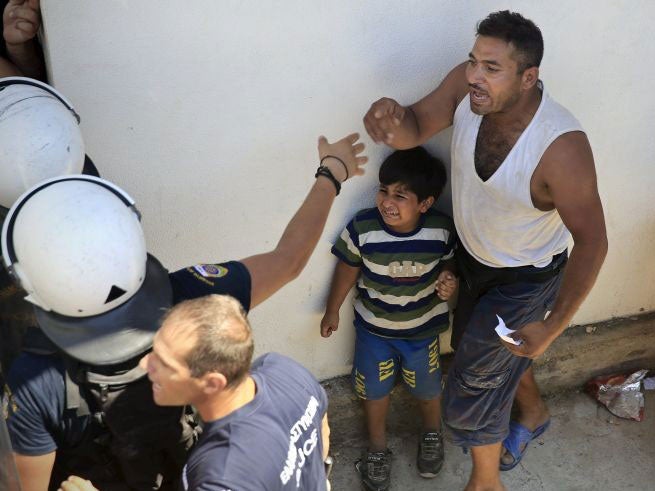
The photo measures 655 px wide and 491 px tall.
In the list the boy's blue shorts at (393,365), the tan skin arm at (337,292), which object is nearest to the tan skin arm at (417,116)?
the tan skin arm at (337,292)

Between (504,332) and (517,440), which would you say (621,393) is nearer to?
(517,440)

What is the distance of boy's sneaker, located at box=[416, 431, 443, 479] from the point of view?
389cm

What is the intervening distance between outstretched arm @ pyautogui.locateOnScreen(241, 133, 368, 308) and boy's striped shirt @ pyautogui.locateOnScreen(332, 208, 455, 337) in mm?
470

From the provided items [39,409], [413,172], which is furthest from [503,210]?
[39,409]

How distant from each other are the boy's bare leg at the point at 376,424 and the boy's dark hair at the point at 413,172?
1.08 meters

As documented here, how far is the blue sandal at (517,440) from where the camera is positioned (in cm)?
392

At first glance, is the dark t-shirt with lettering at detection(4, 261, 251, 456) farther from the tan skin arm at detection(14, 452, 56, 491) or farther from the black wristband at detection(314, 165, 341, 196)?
the black wristband at detection(314, 165, 341, 196)

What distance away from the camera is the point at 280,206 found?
343cm

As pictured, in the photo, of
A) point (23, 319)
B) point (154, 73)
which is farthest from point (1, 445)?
point (154, 73)

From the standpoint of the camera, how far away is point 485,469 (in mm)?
3689

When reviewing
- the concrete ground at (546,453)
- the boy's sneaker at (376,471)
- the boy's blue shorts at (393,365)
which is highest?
the boy's blue shorts at (393,365)

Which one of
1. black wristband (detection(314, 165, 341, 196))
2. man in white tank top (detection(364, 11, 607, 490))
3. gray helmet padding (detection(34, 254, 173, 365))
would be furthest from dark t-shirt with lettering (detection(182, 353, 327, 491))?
man in white tank top (detection(364, 11, 607, 490))

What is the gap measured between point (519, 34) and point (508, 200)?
2.05 feet

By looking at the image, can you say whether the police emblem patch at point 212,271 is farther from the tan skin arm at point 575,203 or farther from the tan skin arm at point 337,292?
the tan skin arm at point 575,203
